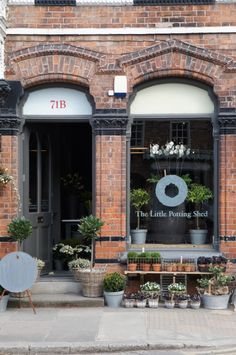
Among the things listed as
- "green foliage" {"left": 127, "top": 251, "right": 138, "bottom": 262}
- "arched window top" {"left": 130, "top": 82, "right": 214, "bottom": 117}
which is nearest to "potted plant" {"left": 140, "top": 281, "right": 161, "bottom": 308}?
"green foliage" {"left": 127, "top": 251, "right": 138, "bottom": 262}

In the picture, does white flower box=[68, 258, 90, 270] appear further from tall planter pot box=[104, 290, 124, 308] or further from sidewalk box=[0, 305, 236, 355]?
sidewalk box=[0, 305, 236, 355]

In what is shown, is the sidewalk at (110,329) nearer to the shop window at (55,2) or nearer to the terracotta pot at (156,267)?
the terracotta pot at (156,267)

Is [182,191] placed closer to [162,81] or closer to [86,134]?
[162,81]

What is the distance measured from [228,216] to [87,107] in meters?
3.18

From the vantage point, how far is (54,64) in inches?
440

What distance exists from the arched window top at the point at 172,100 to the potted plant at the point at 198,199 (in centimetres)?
135

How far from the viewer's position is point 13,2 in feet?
37.1

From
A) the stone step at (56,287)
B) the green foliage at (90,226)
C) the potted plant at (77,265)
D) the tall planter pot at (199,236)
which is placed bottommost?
the stone step at (56,287)

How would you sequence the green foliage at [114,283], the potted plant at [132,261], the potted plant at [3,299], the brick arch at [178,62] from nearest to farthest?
the potted plant at [3,299] → the green foliage at [114,283] → the potted plant at [132,261] → the brick arch at [178,62]

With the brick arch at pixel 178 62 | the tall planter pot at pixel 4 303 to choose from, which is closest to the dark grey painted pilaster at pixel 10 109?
the brick arch at pixel 178 62

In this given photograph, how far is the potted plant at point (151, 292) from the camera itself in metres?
10.6

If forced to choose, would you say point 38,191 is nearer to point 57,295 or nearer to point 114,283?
point 57,295

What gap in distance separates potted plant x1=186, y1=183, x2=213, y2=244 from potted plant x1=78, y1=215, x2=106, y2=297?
1.76 metres

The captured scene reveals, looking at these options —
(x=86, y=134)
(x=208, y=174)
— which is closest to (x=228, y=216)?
(x=208, y=174)
